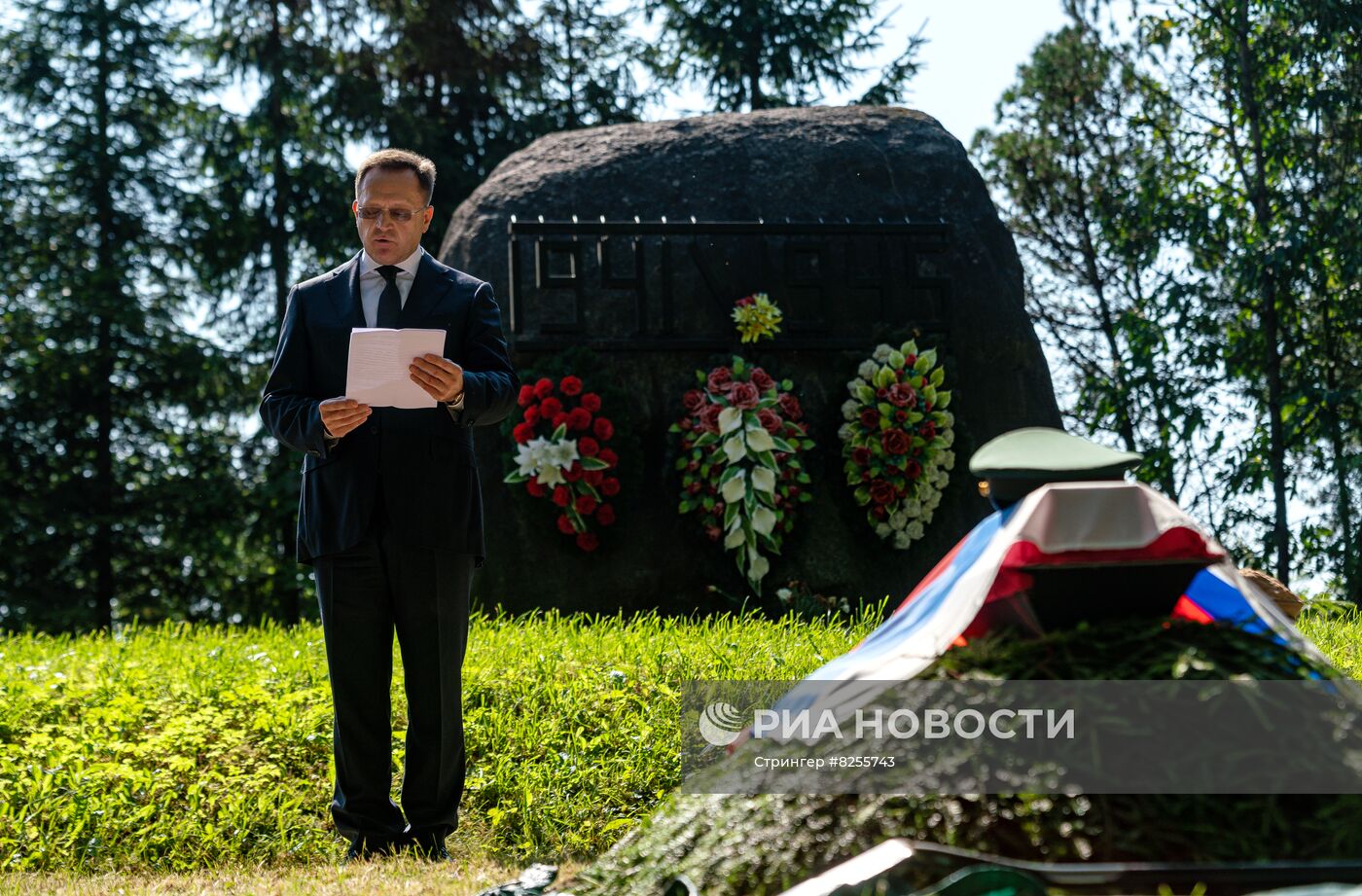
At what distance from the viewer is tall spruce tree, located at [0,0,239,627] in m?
11.2

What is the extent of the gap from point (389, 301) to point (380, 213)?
0.78 feet

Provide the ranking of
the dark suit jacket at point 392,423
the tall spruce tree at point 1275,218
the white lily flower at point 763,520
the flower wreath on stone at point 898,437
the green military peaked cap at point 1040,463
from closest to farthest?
1. the green military peaked cap at point 1040,463
2. the dark suit jacket at point 392,423
3. the white lily flower at point 763,520
4. the flower wreath on stone at point 898,437
5. the tall spruce tree at point 1275,218

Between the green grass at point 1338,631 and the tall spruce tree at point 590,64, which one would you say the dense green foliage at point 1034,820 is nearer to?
the green grass at point 1338,631

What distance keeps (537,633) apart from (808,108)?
→ 138 inches

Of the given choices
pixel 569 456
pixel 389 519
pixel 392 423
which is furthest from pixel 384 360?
pixel 569 456

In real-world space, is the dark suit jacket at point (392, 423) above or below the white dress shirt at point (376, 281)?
below

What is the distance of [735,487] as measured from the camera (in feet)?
20.6

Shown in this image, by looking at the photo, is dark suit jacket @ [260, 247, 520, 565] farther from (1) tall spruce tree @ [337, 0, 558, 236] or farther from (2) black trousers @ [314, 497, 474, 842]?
(1) tall spruce tree @ [337, 0, 558, 236]

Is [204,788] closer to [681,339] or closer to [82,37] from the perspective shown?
[681,339]

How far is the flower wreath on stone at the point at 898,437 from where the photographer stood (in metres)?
6.43

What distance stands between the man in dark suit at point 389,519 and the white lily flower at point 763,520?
2.91 meters

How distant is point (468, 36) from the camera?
43.0 feet

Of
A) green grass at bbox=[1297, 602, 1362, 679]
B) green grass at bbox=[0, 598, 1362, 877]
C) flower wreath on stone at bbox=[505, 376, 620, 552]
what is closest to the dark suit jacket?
green grass at bbox=[0, 598, 1362, 877]

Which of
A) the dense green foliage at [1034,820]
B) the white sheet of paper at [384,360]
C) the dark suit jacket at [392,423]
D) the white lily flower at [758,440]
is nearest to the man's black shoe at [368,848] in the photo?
the dark suit jacket at [392,423]
